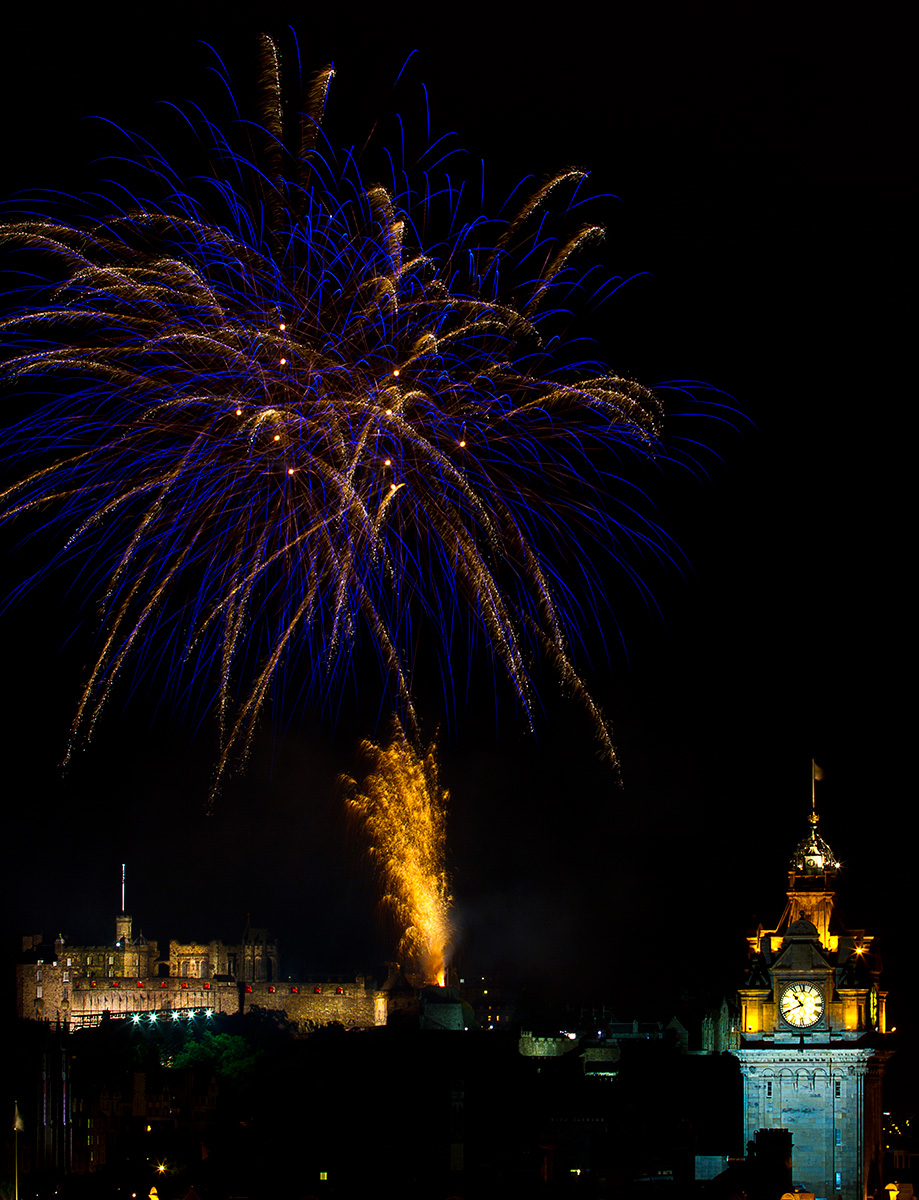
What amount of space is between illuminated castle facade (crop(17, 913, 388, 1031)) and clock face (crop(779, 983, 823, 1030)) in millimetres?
77493

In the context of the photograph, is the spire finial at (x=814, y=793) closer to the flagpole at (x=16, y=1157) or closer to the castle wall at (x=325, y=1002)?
the flagpole at (x=16, y=1157)

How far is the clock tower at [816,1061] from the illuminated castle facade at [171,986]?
253ft

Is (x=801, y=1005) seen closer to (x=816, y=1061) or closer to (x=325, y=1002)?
(x=816, y=1061)

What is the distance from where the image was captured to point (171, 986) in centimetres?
12394

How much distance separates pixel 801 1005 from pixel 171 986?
316 ft

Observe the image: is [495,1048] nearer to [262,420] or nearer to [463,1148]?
[463,1148]

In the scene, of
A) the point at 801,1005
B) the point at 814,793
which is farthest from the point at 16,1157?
the point at 801,1005

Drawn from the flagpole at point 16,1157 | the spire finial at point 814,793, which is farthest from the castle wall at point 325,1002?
the spire finial at point 814,793

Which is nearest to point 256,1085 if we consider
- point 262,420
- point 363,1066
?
point 363,1066

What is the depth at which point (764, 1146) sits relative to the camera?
103 feet

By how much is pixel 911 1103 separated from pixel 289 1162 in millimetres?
31234

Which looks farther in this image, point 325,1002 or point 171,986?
point 171,986

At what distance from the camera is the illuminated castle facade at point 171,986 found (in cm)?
11481

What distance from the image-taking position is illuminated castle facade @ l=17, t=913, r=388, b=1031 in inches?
4520
